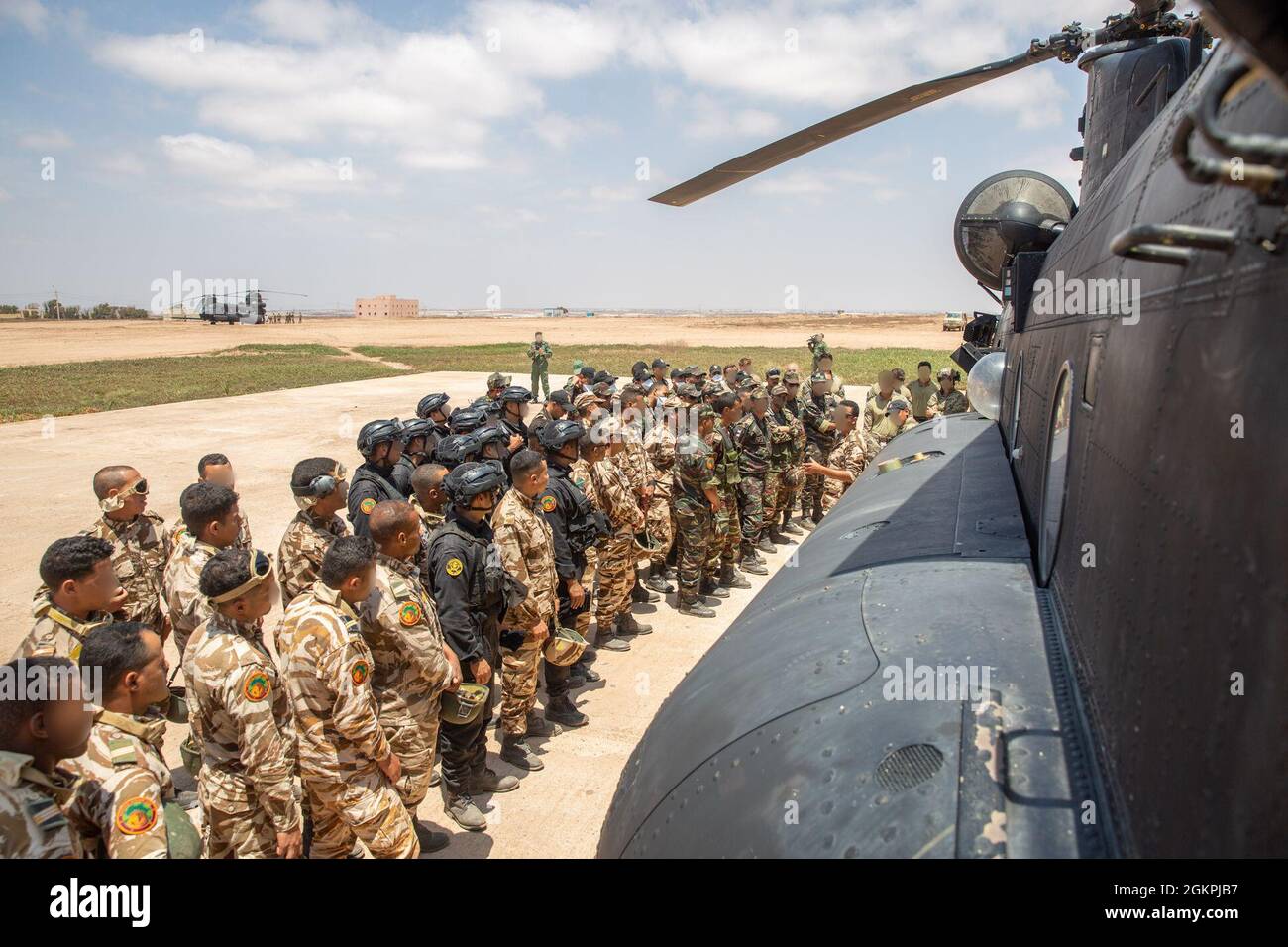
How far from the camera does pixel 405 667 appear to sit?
4.37 meters

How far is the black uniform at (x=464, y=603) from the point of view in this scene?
5.06 m

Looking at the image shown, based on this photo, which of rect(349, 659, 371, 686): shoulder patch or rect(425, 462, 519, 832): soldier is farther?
rect(425, 462, 519, 832): soldier

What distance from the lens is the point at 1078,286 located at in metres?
3.85

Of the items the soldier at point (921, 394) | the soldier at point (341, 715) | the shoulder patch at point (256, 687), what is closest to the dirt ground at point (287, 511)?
the soldier at point (341, 715)

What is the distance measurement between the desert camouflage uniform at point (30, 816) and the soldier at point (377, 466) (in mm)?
4225

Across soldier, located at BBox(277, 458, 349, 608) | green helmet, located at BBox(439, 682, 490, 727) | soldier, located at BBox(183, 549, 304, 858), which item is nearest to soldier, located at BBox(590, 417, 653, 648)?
soldier, located at BBox(277, 458, 349, 608)

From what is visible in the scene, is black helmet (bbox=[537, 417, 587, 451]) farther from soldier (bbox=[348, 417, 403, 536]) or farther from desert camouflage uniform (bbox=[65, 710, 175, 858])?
desert camouflage uniform (bbox=[65, 710, 175, 858])

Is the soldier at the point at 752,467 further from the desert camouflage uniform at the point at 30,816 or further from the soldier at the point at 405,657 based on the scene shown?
the desert camouflage uniform at the point at 30,816

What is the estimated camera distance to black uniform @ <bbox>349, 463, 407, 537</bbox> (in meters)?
6.57

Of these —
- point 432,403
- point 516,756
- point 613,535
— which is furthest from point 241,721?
point 432,403

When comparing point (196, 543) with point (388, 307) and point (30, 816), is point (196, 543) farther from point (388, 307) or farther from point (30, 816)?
point (388, 307)

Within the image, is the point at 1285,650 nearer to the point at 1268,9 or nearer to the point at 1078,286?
the point at 1268,9

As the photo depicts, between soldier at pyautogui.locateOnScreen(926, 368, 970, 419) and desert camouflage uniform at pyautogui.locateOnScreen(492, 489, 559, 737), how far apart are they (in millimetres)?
8015
